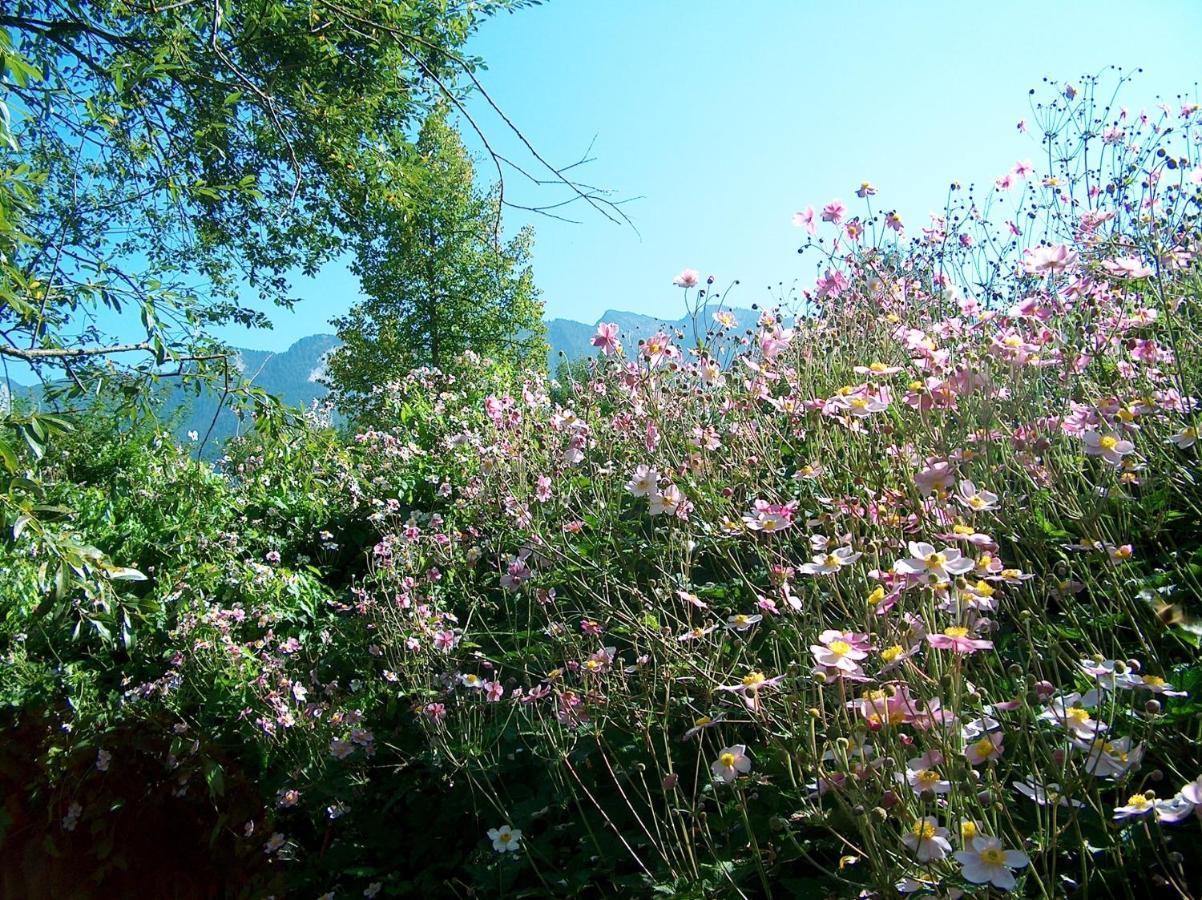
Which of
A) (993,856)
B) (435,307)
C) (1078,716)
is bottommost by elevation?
(993,856)

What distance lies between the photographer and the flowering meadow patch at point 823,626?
1.29m

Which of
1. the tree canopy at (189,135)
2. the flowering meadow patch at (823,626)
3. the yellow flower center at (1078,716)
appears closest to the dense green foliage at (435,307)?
the tree canopy at (189,135)

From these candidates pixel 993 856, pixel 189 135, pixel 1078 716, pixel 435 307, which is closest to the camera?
pixel 993 856

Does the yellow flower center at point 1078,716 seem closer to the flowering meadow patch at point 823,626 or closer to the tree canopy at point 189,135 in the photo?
the flowering meadow patch at point 823,626

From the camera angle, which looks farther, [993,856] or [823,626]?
[823,626]

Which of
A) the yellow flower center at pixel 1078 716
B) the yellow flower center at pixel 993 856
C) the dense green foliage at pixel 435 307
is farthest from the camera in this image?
the dense green foliage at pixel 435 307

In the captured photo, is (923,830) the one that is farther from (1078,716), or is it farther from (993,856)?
(1078,716)

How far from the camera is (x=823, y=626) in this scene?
5.49ft

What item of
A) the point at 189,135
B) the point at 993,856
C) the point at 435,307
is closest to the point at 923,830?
the point at 993,856

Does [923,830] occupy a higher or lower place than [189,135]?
lower

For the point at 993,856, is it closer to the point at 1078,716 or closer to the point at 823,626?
the point at 1078,716

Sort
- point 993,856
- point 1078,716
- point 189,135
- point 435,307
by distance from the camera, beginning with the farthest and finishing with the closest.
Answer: point 435,307, point 189,135, point 1078,716, point 993,856

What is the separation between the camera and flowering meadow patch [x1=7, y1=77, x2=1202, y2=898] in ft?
4.25

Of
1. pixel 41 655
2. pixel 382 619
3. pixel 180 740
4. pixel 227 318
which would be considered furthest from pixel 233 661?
pixel 227 318
